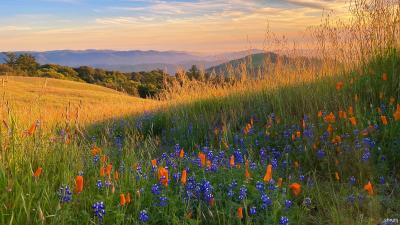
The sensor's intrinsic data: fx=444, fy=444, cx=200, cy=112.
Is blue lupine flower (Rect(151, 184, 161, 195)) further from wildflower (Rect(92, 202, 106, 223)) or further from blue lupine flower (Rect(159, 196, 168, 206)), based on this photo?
wildflower (Rect(92, 202, 106, 223))

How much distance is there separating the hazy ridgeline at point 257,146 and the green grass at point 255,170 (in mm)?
14

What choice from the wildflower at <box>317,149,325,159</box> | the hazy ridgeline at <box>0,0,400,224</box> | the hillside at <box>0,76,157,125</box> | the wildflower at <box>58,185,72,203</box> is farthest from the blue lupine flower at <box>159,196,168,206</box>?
the wildflower at <box>317,149,325,159</box>

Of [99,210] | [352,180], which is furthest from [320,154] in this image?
[99,210]

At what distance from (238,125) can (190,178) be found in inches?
119

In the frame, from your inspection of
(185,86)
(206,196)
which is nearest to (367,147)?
(206,196)

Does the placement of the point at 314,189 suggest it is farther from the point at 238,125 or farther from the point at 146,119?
the point at 146,119

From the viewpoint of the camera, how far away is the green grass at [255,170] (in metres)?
2.98

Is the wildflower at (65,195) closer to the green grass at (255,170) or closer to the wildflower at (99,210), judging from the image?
the green grass at (255,170)

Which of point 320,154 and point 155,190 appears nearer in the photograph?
point 155,190

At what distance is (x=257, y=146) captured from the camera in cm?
520

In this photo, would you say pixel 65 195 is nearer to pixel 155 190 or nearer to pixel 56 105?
pixel 155 190

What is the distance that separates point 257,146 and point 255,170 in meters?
1.33

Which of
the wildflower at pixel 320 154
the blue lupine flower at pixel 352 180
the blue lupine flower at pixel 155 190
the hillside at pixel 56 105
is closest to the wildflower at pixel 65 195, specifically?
the blue lupine flower at pixel 155 190

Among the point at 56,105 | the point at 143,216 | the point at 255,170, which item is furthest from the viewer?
the point at 56,105
